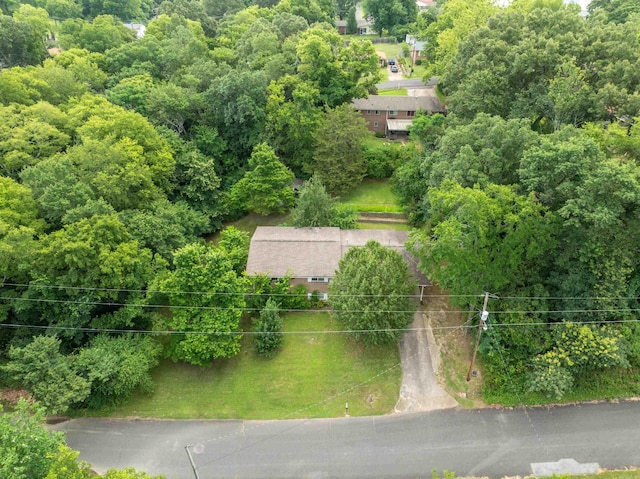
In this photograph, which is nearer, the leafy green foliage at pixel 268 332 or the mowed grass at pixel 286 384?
the mowed grass at pixel 286 384

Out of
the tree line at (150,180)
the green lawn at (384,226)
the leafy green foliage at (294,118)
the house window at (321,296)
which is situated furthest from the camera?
the leafy green foliage at (294,118)

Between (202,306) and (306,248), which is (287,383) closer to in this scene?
(202,306)

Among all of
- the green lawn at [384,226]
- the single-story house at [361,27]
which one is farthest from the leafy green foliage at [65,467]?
the single-story house at [361,27]

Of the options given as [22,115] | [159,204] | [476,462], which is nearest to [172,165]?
[159,204]

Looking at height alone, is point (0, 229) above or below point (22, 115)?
below

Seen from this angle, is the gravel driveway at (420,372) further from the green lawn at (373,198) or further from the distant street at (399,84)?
the distant street at (399,84)

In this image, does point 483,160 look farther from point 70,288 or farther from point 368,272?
point 70,288

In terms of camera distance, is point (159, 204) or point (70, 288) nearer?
point (70, 288)
